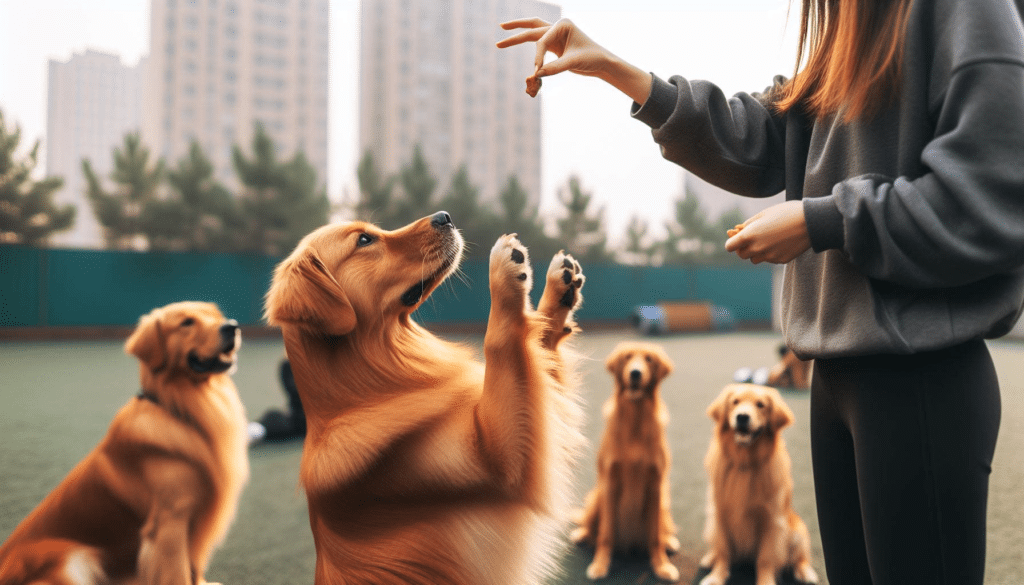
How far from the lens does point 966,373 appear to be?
815 millimetres

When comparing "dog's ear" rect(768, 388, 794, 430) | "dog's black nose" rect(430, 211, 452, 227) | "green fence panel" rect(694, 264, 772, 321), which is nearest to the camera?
"dog's black nose" rect(430, 211, 452, 227)

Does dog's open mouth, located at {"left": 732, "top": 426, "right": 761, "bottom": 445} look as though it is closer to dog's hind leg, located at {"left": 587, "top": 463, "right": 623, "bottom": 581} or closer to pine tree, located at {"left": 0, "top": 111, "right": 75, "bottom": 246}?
dog's hind leg, located at {"left": 587, "top": 463, "right": 623, "bottom": 581}

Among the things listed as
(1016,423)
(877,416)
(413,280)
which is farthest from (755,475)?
(1016,423)

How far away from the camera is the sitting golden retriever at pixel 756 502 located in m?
2.42

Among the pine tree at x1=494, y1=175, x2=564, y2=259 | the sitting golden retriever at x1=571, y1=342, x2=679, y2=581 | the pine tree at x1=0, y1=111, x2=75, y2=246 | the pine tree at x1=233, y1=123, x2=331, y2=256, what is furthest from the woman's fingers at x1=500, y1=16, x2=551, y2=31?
the pine tree at x1=494, y1=175, x2=564, y2=259

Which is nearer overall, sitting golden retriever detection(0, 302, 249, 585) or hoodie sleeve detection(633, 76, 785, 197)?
hoodie sleeve detection(633, 76, 785, 197)

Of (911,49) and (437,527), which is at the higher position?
(911,49)

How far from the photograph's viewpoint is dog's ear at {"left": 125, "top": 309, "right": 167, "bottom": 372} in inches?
79.1

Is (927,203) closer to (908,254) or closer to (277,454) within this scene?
(908,254)

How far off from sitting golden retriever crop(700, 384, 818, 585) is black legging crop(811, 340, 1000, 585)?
1.68 m

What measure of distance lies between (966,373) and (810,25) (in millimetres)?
671

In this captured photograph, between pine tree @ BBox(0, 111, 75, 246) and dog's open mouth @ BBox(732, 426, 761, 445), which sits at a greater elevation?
pine tree @ BBox(0, 111, 75, 246)

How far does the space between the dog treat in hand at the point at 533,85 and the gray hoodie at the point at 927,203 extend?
54 cm

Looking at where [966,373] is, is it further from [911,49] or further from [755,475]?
[755,475]
